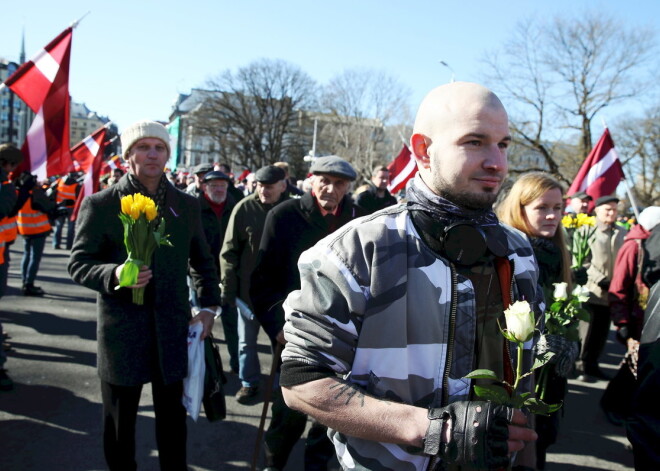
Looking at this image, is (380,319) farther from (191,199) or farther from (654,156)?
(654,156)

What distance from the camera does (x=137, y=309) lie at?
2838 mm

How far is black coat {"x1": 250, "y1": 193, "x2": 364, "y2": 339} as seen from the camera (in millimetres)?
3629

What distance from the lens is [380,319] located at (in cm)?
141

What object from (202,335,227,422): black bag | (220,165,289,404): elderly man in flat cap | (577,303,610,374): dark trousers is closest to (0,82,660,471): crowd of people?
(202,335,227,422): black bag

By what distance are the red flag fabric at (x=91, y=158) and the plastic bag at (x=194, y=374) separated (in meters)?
5.39

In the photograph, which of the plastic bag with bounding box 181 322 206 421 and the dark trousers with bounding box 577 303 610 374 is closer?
the plastic bag with bounding box 181 322 206 421

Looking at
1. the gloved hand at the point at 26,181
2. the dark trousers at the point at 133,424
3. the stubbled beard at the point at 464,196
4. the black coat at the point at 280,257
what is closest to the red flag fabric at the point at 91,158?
the gloved hand at the point at 26,181

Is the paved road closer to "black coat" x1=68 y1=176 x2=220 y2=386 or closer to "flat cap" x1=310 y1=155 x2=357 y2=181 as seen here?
"black coat" x1=68 y1=176 x2=220 y2=386

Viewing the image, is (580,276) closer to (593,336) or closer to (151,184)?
(593,336)

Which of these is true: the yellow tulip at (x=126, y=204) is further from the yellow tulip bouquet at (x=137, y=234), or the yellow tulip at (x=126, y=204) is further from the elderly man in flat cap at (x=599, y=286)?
the elderly man in flat cap at (x=599, y=286)

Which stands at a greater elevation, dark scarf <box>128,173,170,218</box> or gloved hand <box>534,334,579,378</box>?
dark scarf <box>128,173,170,218</box>

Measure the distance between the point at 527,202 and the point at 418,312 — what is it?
2.31 m

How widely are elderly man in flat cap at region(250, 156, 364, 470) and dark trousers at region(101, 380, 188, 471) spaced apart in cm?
67

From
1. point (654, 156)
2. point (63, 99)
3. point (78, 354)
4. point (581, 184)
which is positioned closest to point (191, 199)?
point (63, 99)
